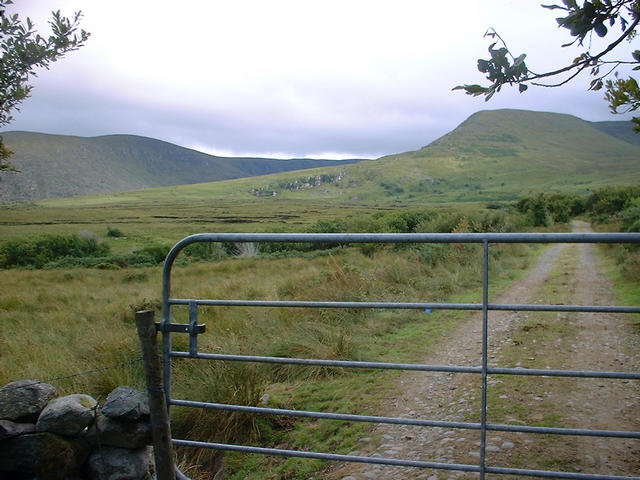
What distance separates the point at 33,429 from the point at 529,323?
7.43 metres

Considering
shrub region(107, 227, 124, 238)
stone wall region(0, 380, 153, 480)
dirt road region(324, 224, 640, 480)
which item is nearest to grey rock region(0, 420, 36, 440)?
stone wall region(0, 380, 153, 480)

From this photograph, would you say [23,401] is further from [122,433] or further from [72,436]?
[122,433]

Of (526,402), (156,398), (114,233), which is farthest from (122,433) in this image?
(114,233)

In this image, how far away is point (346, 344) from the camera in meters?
6.55

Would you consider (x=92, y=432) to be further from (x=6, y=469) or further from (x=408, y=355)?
(x=408, y=355)

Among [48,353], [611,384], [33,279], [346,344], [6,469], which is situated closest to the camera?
[6,469]

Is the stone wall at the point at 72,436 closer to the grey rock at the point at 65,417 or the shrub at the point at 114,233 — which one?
the grey rock at the point at 65,417

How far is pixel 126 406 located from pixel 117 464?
479mm

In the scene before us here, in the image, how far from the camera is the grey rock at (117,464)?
3.63 m

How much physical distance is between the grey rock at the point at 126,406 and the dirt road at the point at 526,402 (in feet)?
5.56

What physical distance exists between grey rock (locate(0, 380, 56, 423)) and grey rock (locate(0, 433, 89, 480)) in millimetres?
152

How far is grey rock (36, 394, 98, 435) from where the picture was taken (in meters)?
3.55

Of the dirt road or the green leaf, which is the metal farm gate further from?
the green leaf

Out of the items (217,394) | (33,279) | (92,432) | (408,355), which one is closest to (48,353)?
(217,394)
